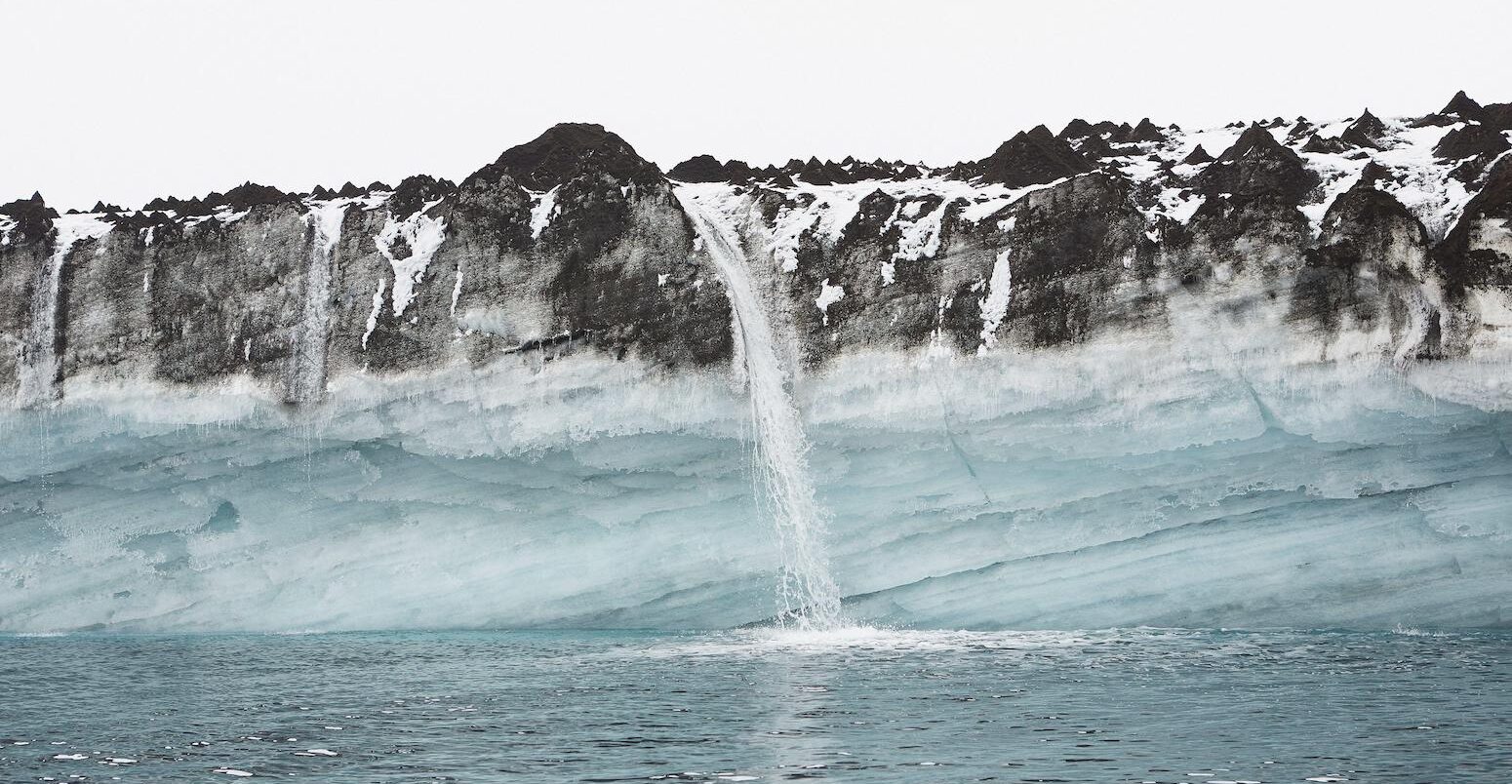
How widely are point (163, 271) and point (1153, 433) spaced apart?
20218mm

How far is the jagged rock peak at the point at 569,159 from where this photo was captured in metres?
30.0

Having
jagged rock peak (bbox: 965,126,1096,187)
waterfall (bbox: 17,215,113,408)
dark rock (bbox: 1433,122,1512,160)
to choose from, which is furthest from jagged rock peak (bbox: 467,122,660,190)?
dark rock (bbox: 1433,122,1512,160)

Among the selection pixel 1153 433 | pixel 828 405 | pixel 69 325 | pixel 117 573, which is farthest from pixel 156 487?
pixel 1153 433

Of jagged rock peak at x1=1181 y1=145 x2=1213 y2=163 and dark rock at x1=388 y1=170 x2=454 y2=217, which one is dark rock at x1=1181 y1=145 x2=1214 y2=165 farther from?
dark rock at x1=388 y1=170 x2=454 y2=217

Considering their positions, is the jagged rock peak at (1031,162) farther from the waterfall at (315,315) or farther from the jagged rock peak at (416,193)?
the waterfall at (315,315)

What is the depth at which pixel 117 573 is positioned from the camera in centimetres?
2969

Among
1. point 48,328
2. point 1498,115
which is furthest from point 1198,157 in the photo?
point 48,328

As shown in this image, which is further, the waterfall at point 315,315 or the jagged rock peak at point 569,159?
the jagged rock peak at point 569,159

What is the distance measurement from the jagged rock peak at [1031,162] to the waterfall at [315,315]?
1350 cm

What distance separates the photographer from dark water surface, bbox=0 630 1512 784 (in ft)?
43.5

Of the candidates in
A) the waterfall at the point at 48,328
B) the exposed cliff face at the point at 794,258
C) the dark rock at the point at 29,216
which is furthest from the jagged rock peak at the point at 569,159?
the dark rock at the point at 29,216

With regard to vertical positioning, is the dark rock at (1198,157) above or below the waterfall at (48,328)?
above

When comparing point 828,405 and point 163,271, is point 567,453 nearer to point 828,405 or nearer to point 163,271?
point 828,405

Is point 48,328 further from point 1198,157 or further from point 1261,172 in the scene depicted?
point 1261,172
